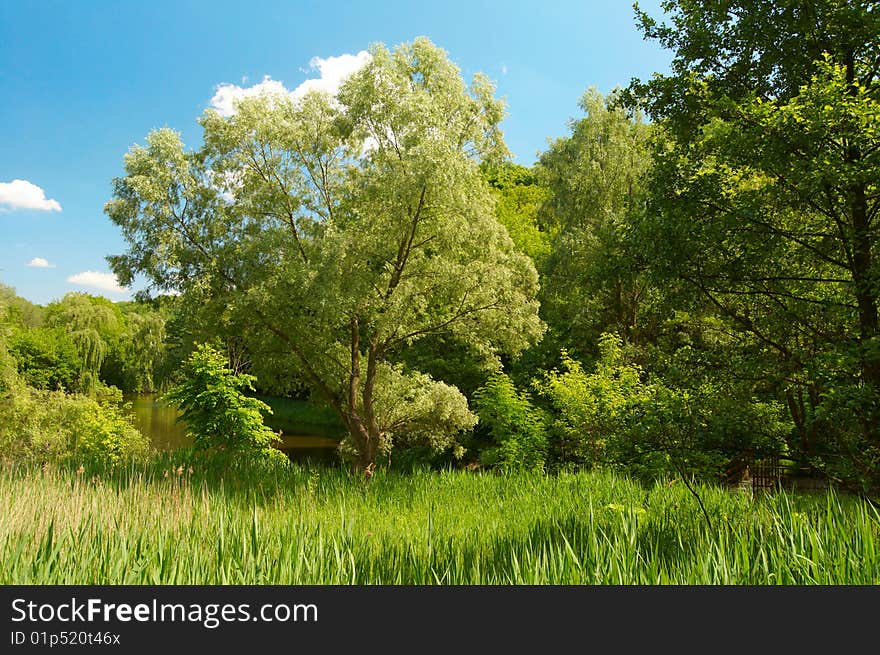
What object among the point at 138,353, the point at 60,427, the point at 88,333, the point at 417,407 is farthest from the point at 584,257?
the point at 138,353

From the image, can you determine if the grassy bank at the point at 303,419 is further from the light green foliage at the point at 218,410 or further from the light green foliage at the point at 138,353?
the light green foliage at the point at 218,410

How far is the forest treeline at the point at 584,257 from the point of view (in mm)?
5684

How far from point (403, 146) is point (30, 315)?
4552 cm

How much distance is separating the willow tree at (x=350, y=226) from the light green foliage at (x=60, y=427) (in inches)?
247

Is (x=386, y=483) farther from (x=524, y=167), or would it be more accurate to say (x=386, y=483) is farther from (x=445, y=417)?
(x=524, y=167)

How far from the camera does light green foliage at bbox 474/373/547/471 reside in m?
13.1

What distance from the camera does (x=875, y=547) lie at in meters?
3.38

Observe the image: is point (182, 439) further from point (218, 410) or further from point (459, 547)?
point (459, 547)

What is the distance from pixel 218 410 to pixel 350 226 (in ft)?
16.5

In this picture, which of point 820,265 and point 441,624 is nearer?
point 441,624

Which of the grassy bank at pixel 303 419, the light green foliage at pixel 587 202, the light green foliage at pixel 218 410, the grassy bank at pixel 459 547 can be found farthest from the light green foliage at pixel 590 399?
the grassy bank at pixel 303 419

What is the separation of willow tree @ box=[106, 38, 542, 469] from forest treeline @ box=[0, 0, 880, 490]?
0.16 ft

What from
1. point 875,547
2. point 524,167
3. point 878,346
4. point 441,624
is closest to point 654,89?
point 878,346

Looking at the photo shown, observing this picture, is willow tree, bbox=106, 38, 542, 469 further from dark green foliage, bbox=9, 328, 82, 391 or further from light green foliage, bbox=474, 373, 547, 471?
dark green foliage, bbox=9, 328, 82, 391
